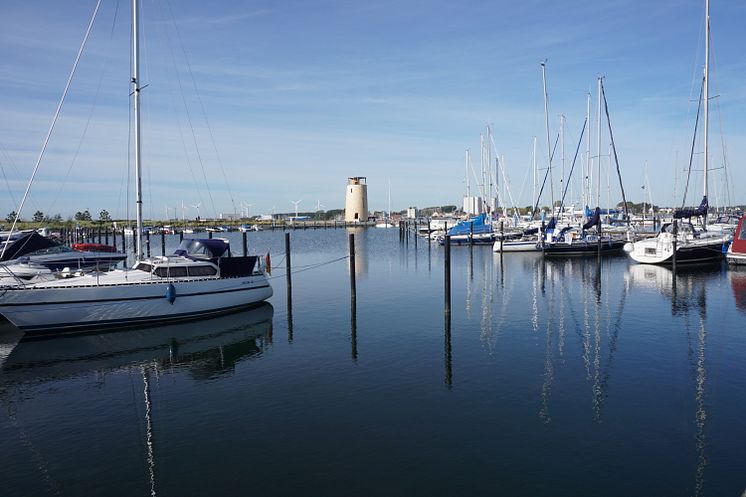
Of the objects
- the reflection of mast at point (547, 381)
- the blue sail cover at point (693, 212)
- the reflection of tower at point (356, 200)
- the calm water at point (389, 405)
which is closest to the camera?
the calm water at point (389, 405)

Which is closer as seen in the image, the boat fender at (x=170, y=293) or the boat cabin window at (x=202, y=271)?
the boat fender at (x=170, y=293)

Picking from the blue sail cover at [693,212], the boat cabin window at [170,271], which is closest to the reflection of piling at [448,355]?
the boat cabin window at [170,271]

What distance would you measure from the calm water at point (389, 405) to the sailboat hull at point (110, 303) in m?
0.86

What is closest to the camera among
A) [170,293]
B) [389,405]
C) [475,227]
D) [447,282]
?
[389,405]

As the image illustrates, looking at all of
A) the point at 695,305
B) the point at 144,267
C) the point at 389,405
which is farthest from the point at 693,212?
the point at 144,267

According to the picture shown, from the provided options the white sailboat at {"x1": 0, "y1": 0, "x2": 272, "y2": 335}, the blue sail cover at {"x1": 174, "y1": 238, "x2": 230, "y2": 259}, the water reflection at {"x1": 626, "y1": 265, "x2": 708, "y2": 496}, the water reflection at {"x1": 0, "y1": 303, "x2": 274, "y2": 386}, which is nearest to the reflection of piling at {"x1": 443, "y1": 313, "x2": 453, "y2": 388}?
the water reflection at {"x1": 626, "y1": 265, "x2": 708, "y2": 496}

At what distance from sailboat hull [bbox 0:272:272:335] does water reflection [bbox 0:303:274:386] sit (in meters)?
0.58

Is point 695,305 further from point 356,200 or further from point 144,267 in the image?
point 356,200

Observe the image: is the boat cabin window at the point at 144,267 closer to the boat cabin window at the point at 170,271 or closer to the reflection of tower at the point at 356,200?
the boat cabin window at the point at 170,271

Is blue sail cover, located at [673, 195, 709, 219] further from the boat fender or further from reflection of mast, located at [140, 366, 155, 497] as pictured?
reflection of mast, located at [140, 366, 155, 497]

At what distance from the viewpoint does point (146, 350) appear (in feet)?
69.4

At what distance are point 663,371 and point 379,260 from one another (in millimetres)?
40944

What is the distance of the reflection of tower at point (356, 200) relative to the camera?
16888cm

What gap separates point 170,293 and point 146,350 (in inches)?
165
